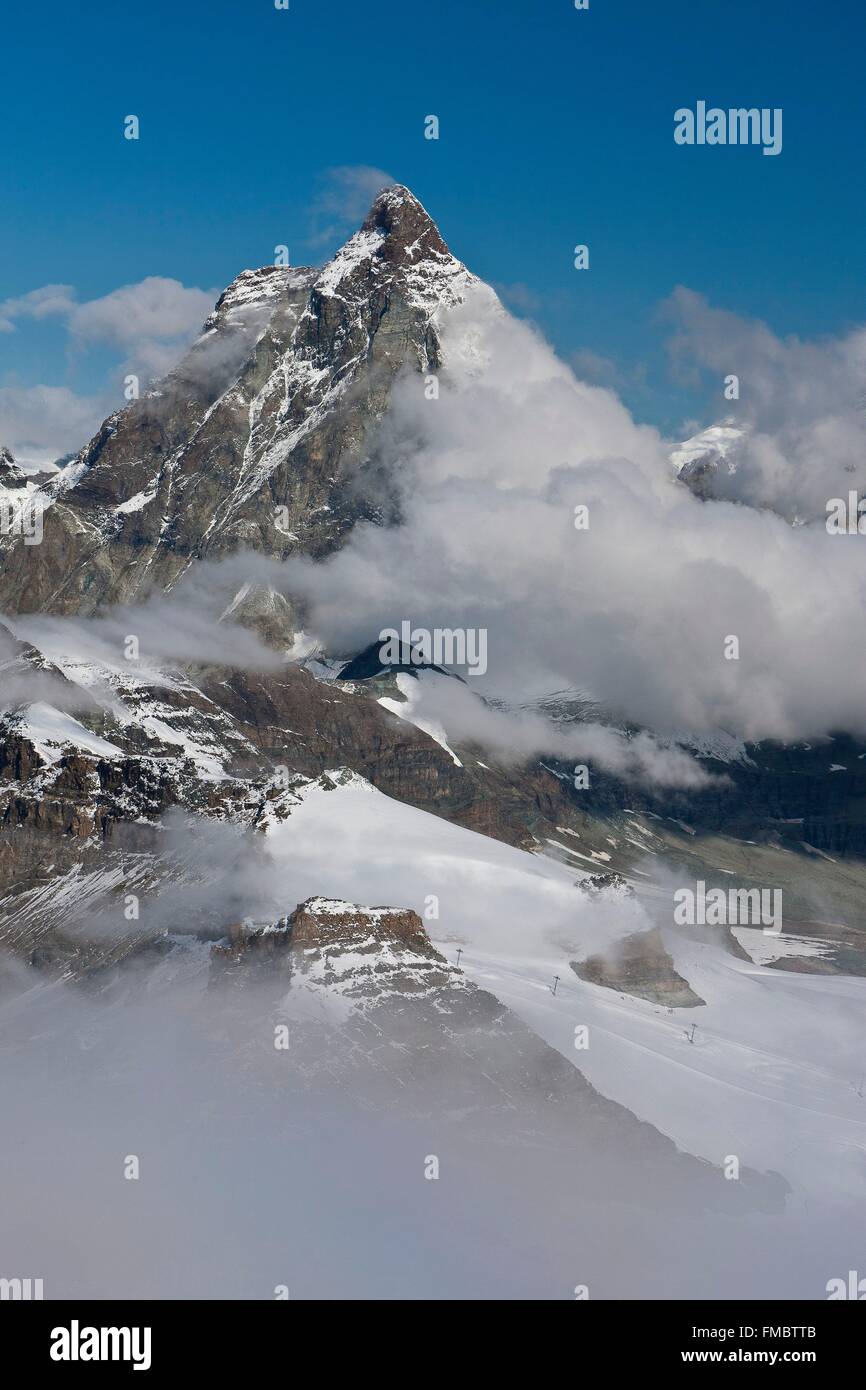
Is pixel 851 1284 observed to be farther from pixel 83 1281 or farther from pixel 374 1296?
pixel 83 1281

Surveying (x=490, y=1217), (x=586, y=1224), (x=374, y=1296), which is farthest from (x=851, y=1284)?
(x=374, y=1296)
